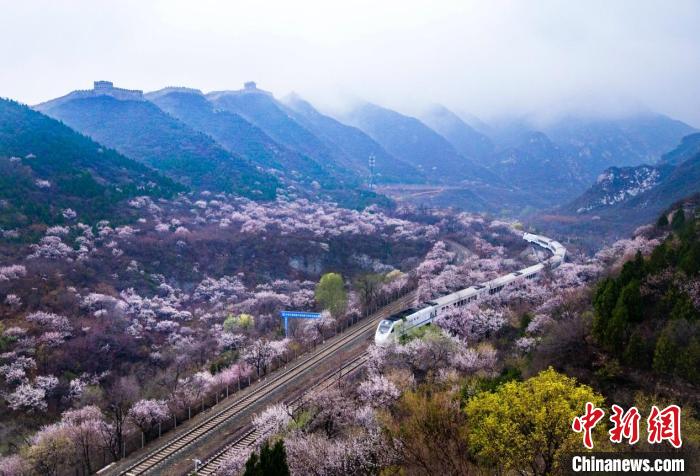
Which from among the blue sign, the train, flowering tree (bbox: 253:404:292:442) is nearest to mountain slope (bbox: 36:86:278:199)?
the blue sign

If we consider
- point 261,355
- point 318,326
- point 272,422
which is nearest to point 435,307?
point 318,326

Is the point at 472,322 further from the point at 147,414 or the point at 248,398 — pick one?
the point at 147,414

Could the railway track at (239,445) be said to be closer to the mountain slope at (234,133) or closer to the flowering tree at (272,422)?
the flowering tree at (272,422)

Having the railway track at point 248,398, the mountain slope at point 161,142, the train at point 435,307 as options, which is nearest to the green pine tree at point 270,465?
the railway track at point 248,398

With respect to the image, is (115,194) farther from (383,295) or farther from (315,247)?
(383,295)

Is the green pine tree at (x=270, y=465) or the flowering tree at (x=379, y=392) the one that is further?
the flowering tree at (x=379, y=392)

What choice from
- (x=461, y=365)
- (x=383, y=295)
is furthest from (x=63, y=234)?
(x=461, y=365)
